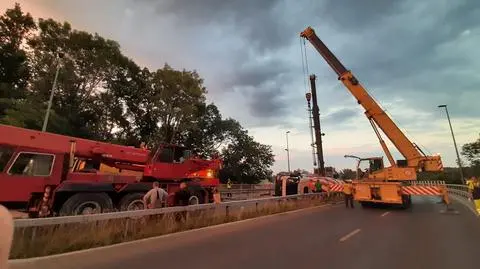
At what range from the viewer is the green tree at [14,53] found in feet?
114

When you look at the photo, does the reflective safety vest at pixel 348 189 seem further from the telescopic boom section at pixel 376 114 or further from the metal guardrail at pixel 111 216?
the metal guardrail at pixel 111 216

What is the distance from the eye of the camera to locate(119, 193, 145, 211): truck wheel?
45.8 ft

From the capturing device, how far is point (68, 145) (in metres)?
14.0

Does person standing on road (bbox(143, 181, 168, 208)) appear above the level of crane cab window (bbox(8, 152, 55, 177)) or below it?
below

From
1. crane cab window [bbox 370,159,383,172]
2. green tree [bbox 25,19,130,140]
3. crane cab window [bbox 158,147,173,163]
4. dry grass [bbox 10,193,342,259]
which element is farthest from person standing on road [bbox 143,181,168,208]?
green tree [bbox 25,19,130,140]

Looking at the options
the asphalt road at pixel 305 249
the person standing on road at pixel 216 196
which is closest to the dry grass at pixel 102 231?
the asphalt road at pixel 305 249

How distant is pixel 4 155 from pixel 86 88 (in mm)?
29833

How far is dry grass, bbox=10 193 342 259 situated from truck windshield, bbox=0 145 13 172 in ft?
11.8

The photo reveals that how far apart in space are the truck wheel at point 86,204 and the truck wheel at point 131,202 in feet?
2.66

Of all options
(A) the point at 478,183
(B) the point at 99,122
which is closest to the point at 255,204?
(A) the point at 478,183

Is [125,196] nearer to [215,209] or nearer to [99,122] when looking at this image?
[215,209]

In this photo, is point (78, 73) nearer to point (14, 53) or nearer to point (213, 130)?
point (14, 53)

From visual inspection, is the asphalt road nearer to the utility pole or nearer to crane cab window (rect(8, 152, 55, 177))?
crane cab window (rect(8, 152, 55, 177))

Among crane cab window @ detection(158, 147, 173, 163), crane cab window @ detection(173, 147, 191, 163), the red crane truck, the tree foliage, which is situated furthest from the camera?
the tree foliage
